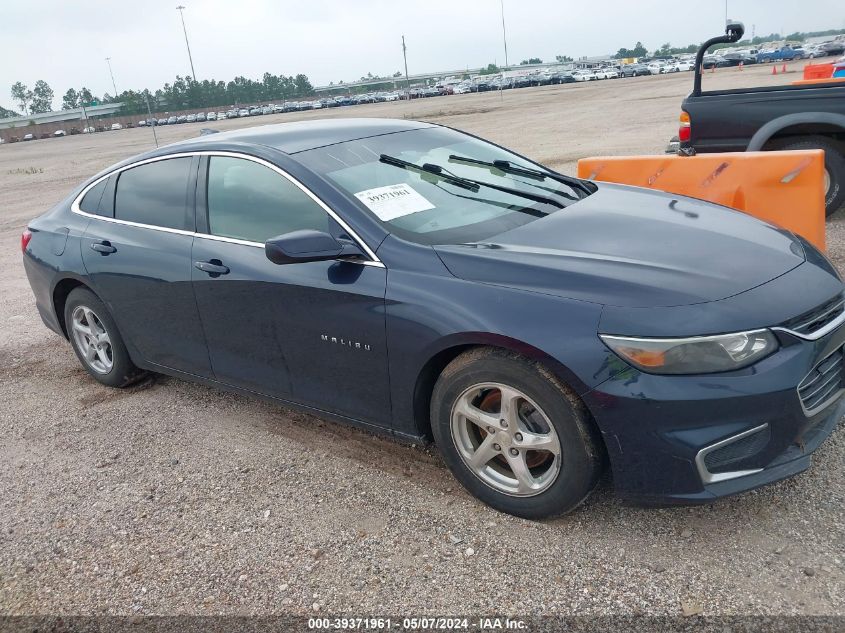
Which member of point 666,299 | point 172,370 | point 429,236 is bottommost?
point 172,370

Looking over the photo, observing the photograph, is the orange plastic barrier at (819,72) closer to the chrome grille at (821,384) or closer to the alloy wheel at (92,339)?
the chrome grille at (821,384)

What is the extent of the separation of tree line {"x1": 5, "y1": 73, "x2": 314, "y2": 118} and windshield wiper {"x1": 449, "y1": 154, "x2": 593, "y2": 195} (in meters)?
115

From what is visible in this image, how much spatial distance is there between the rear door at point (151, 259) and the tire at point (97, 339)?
15 cm

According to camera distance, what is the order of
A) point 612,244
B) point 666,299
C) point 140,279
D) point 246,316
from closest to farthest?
1. point 666,299
2. point 612,244
3. point 246,316
4. point 140,279

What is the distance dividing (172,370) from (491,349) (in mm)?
2352

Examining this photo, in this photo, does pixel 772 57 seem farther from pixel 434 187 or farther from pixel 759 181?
pixel 434 187

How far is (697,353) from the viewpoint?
Result: 8.33ft

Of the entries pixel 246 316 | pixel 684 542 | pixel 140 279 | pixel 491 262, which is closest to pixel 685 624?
pixel 684 542

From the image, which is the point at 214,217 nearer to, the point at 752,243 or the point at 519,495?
the point at 519,495

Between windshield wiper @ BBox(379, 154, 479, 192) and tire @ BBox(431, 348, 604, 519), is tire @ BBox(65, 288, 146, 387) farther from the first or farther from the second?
tire @ BBox(431, 348, 604, 519)

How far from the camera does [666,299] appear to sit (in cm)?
264

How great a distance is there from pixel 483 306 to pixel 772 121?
573cm

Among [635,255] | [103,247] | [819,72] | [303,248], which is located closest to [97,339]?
[103,247]

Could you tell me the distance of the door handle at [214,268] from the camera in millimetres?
3746
